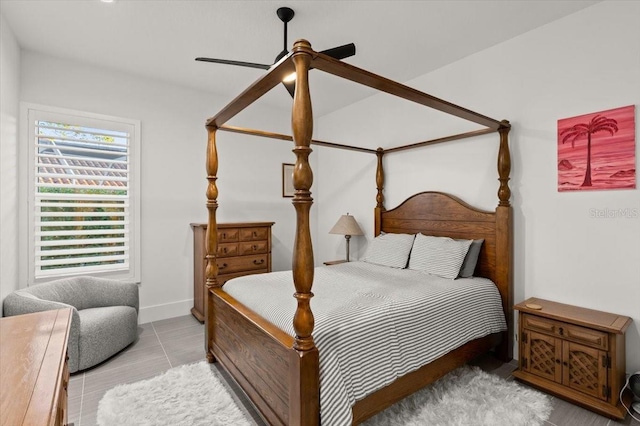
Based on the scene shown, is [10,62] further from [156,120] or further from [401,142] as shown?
[401,142]

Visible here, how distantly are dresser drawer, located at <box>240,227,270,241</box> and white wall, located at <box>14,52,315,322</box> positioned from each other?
551mm

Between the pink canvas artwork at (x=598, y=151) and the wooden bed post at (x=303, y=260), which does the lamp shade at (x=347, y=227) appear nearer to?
the pink canvas artwork at (x=598, y=151)

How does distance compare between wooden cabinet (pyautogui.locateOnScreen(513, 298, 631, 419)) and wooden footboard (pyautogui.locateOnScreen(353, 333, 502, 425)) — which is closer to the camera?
wooden footboard (pyautogui.locateOnScreen(353, 333, 502, 425))

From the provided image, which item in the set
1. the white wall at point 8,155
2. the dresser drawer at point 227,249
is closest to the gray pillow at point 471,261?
the dresser drawer at point 227,249

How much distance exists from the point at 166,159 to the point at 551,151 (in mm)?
3882

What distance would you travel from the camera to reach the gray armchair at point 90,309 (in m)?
2.44

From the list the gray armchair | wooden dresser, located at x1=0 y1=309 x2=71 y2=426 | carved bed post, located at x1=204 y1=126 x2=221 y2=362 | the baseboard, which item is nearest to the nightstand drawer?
carved bed post, located at x1=204 y1=126 x2=221 y2=362

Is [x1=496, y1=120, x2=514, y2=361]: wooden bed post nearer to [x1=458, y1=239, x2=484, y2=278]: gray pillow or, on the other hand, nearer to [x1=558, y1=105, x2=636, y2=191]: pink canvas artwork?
[x1=458, y1=239, x2=484, y2=278]: gray pillow

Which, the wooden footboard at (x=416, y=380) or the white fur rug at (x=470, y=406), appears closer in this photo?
the wooden footboard at (x=416, y=380)

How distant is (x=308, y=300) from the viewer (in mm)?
1504

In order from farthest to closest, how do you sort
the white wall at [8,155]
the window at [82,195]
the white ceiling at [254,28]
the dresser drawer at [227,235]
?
the dresser drawer at [227,235], the window at [82,195], the white wall at [8,155], the white ceiling at [254,28]

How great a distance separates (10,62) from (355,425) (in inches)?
148

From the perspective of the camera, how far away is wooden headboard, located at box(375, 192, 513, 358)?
2730 millimetres

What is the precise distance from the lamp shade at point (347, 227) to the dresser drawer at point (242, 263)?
3.07 feet
